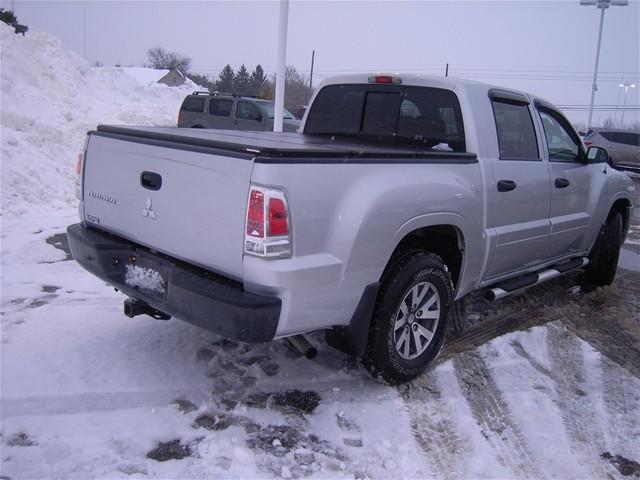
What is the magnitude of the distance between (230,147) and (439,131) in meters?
2.07

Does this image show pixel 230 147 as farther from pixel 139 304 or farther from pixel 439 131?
pixel 439 131

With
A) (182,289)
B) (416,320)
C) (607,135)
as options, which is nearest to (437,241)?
(416,320)

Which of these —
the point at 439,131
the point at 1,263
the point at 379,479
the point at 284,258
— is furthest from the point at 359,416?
the point at 1,263

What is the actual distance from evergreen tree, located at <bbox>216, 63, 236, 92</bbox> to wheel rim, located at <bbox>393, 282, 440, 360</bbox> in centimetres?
6124

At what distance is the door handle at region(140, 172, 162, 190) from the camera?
320 centimetres

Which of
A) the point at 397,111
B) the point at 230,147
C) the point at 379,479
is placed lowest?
the point at 379,479

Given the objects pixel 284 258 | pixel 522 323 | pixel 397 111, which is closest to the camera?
pixel 284 258

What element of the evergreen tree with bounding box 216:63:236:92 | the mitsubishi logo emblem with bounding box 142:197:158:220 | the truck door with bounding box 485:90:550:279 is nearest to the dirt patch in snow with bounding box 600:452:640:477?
the truck door with bounding box 485:90:550:279

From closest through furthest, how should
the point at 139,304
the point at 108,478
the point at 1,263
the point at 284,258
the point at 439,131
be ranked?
the point at 108,478 → the point at 284,258 → the point at 139,304 → the point at 439,131 → the point at 1,263

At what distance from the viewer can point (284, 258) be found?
2.79m

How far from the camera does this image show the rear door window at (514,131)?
4.39 m

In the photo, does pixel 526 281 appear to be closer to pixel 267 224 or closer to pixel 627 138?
pixel 267 224

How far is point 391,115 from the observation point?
470 centimetres

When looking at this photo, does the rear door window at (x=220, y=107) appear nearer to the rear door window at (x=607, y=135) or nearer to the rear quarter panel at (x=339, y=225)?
the rear quarter panel at (x=339, y=225)
